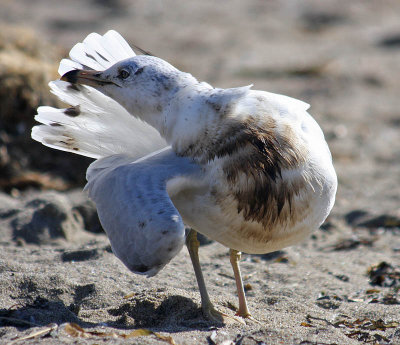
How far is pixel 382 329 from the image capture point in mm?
4105

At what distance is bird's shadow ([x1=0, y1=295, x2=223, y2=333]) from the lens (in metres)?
3.89

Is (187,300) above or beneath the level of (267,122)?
beneath

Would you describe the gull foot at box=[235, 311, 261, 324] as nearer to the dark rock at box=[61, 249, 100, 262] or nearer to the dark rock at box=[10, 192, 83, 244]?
the dark rock at box=[61, 249, 100, 262]

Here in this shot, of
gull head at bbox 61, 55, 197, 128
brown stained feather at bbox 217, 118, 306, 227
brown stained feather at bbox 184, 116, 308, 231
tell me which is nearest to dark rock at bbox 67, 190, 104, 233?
gull head at bbox 61, 55, 197, 128

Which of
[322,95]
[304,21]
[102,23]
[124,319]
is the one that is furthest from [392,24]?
[124,319]

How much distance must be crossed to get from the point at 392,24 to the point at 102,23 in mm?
5940

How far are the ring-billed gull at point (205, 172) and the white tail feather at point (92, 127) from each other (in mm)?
106

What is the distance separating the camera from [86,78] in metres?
4.48

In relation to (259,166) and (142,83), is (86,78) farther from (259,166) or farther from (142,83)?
(259,166)

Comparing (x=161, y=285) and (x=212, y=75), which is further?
(x=212, y=75)

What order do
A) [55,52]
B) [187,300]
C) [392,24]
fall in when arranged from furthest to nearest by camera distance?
[392,24] → [55,52] → [187,300]

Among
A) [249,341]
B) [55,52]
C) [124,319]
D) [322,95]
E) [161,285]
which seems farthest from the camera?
[322,95]

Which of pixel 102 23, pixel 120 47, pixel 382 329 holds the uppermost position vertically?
pixel 102 23

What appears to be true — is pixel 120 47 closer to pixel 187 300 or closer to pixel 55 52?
pixel 187 300
